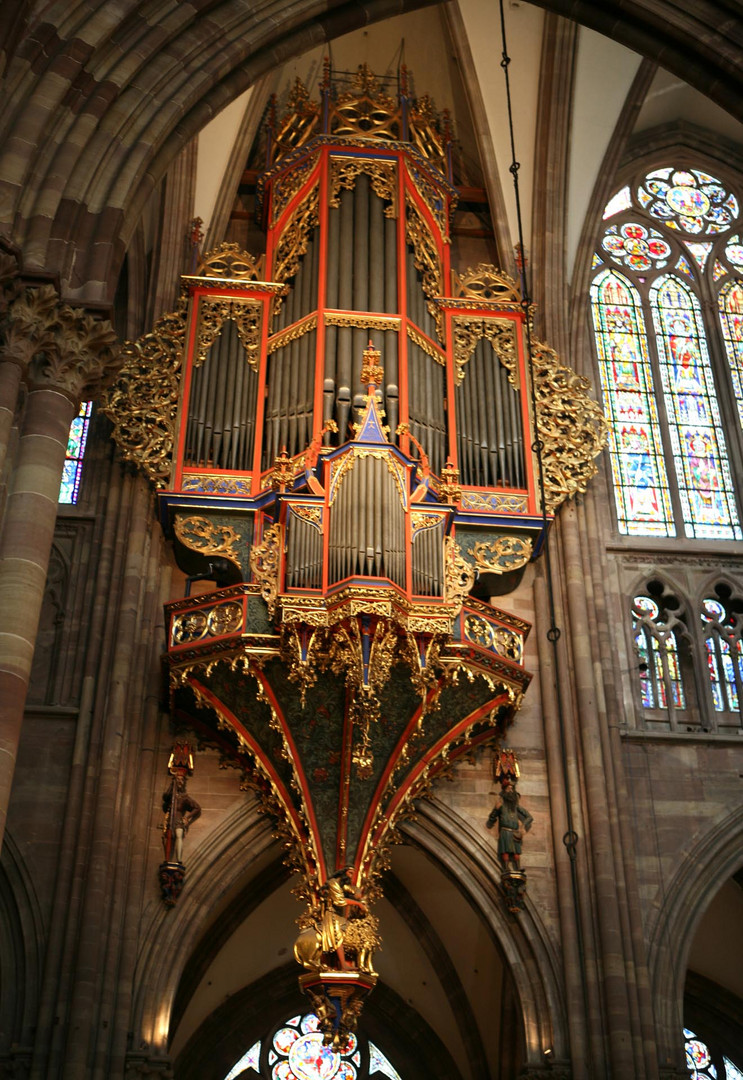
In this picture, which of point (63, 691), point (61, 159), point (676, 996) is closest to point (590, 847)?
point (676, 996)

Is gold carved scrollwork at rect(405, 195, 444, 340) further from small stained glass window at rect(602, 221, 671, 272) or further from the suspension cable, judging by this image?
small stained glass window at rect(602, 221, 671, 272)

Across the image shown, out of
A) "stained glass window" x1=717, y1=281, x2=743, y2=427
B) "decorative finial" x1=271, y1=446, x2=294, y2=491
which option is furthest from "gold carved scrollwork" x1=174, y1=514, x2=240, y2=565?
"stained glass window" x1=717, y1=281, x2=743, y2=427

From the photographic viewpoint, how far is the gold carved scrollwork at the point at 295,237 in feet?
47.9

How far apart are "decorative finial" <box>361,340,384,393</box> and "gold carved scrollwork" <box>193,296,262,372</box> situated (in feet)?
4.65

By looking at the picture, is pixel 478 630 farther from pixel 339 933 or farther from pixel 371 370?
pixel 339 933

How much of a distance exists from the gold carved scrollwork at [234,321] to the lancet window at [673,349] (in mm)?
4256

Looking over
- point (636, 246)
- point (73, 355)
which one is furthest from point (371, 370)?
point (636, 246)

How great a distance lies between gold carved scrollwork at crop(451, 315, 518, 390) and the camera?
14594 millimetres

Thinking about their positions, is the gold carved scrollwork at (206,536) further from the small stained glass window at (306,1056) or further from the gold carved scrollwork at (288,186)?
the small stained glass window at (306,1056)

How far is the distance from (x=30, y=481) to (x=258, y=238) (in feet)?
25.4

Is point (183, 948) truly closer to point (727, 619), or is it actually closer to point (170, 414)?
point (170, 414)

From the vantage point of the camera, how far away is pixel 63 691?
42.3ft

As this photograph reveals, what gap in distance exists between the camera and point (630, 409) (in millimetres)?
16141

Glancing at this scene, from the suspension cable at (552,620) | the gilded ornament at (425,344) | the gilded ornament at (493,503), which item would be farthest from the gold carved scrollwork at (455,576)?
the gilded ornament at (425,344)
